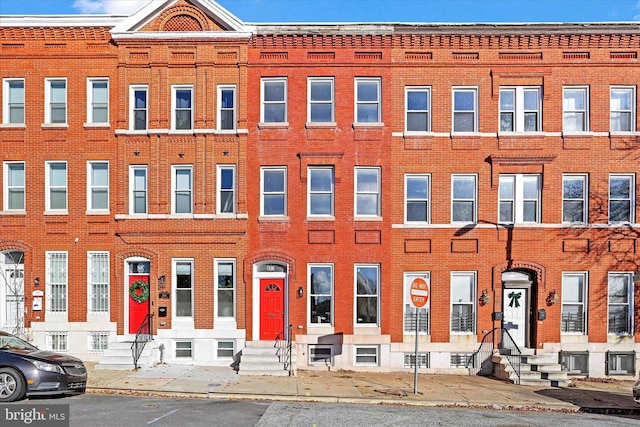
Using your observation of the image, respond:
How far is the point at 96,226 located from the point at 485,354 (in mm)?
13543

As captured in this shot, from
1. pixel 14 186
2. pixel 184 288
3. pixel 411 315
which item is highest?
pixel 14 186

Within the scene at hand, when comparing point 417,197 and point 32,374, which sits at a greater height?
point 417,197

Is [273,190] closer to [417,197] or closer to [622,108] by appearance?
[417,197]

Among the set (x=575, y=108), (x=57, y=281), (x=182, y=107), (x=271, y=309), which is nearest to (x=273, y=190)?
(x=271, y=309)

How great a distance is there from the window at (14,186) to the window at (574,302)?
18.4 m

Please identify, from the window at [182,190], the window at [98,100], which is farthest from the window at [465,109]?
the window at [98,100]

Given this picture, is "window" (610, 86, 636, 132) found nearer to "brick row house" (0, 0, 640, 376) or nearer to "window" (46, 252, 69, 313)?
"brick row house" (0, 0, 640, 376)

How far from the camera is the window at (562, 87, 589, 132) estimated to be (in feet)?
58.9

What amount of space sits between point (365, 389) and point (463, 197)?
7.28 m

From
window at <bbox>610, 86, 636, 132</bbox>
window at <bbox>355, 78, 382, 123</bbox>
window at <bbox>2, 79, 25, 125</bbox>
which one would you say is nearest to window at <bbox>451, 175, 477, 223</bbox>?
window at <bbox>355, 78, 382, 123</bbox>

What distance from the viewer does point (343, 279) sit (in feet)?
58.2

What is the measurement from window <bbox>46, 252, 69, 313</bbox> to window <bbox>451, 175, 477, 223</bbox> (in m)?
13.2

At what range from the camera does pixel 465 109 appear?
18.1 metres

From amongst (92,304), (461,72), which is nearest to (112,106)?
(92,304)
